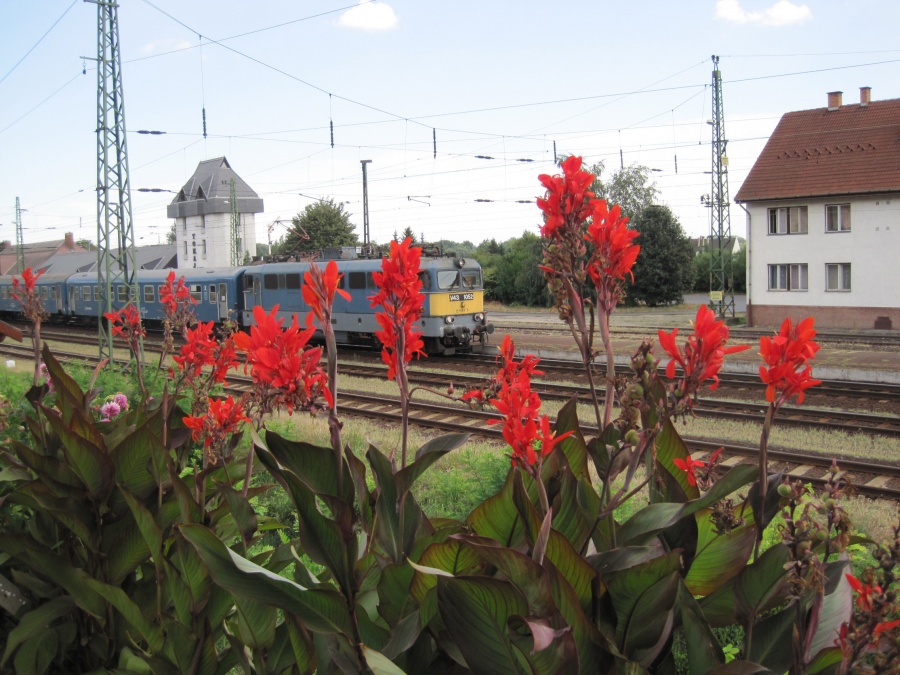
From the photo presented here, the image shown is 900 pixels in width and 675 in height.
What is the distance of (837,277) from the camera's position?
30.1 metres

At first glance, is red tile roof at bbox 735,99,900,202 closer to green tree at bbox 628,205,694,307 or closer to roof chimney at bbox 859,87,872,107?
roof chimney at bbox 859,87,872,107

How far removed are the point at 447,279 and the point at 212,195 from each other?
49512 millimetres

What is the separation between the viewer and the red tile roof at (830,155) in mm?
29375

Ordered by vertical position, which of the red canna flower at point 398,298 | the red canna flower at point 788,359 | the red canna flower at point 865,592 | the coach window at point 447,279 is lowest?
the red canna flower at point 865,592

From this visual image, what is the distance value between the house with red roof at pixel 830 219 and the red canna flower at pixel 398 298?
30714 millimetres

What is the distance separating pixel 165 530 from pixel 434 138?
1037 inches

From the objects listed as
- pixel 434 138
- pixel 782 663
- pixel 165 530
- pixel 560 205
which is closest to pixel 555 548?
pixel 782 663

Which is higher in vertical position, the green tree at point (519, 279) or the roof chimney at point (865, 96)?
the roof chimney at point (865, 96)

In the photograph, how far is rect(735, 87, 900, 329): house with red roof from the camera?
28812 mm

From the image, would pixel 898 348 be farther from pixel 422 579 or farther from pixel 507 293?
pixel 507 293

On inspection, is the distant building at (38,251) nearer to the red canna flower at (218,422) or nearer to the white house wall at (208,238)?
the white house wall at (208,238)

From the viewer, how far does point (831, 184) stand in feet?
98.3

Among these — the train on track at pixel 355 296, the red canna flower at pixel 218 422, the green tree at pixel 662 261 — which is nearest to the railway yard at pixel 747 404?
the train on track at pixel 355 296

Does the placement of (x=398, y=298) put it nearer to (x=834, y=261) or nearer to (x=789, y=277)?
(x=834, y=261)
